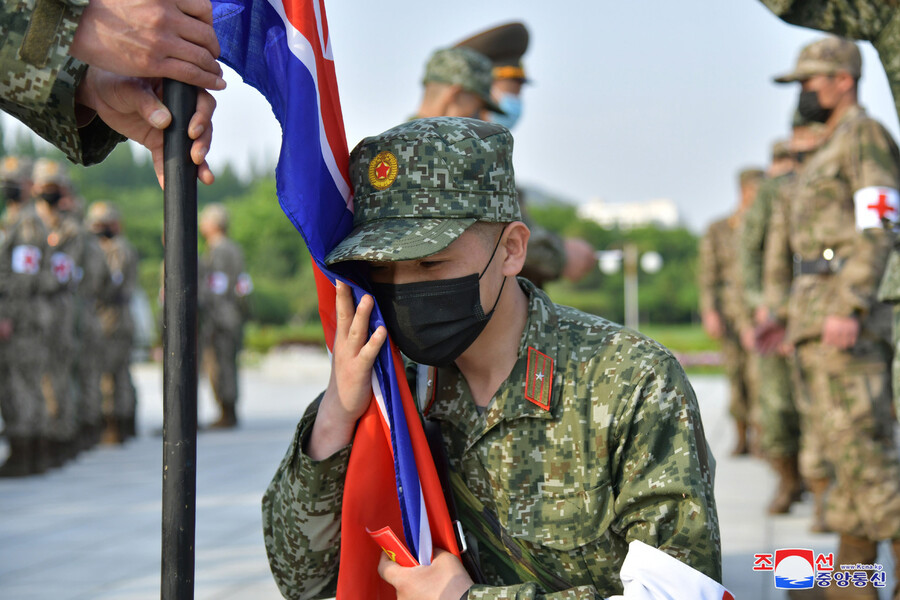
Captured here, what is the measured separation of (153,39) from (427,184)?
0.55m

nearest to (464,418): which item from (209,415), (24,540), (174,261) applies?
(174,261)

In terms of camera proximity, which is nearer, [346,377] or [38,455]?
[346,377]

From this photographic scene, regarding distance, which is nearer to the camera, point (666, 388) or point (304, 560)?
point (666, 388)

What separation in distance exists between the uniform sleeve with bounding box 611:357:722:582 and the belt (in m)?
2.61

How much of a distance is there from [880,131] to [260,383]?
14895mm

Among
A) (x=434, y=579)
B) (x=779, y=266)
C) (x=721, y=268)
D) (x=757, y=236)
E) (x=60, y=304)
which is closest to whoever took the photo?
(x=434, y=579)

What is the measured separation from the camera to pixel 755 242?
21.8 feet

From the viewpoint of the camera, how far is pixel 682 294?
62.2m

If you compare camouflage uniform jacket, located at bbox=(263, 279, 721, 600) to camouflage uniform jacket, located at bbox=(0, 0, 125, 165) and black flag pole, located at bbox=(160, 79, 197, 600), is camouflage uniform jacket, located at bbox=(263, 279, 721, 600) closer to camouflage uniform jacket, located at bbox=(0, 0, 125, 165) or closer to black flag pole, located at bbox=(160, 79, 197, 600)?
black flag pole, located at bbox=(160, 79, 197, 600)

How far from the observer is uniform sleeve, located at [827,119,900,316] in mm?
3904

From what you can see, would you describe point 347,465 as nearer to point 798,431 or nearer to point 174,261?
point 174,261
